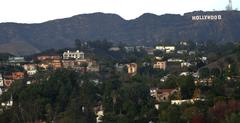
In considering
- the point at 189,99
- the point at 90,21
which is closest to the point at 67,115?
the point at 189,99

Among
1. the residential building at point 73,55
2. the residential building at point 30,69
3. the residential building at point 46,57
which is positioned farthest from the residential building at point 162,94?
the residential building at point 46,57

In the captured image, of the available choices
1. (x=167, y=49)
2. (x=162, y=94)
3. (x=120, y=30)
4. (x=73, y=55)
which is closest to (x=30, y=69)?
(x=73, y=55)

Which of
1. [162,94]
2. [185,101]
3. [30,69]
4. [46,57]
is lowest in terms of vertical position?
[30,69]

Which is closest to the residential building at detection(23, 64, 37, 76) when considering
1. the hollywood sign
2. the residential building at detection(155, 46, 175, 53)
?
the residential building at detection(155, 46, 175, 53)

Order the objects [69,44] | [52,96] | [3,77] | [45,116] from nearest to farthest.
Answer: [45,116]
[52,96]
[3,77]
[69,44]

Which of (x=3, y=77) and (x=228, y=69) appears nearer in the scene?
(x=228, y=69)

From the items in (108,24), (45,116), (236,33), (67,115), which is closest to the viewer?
(67,115)

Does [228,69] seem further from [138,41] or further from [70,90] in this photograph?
[138,41]

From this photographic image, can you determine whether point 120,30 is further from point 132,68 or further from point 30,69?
point 132,68
